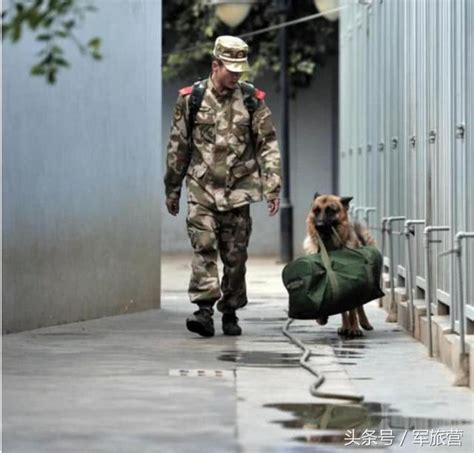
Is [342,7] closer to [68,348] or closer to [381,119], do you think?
[381,119]

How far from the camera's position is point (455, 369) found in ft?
31.4

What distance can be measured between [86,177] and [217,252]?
65.6 inches

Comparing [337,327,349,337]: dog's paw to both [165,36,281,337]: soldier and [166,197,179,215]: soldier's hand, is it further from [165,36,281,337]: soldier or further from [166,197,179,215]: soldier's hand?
[166,197,179,215]: soldier's hand

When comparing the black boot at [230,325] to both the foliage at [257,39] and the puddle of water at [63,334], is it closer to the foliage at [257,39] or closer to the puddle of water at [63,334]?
the puddle of water at [63,334]

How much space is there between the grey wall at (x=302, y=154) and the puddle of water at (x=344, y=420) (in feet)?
70.6

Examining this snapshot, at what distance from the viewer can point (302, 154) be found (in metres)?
30.0

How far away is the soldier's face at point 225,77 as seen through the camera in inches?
453

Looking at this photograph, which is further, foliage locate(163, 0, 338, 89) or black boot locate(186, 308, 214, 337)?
foliage locate(163, 0, 338, 89)

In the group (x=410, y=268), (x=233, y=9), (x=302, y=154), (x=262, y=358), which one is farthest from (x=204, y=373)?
(x=302, y=154)

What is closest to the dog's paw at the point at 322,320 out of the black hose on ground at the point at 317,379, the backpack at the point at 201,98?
the black hose on ground at the point at 317,379

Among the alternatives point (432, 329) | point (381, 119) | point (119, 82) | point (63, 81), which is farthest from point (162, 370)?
point (381, 119)

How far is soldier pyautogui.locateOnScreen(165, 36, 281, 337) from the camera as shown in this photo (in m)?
11.6

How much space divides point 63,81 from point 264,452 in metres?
6.21

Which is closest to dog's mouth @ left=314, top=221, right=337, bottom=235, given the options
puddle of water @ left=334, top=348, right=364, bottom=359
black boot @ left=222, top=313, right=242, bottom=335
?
black boot @ left=222, top=313, right=242, bottom=335
